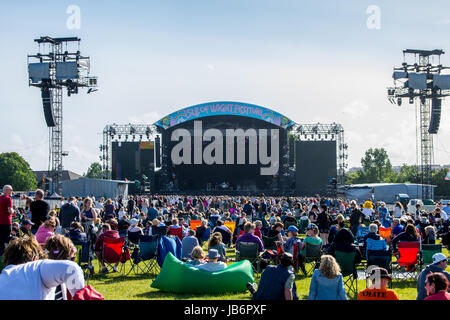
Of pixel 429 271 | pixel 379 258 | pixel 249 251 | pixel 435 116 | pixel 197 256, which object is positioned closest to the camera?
pixel 429 271

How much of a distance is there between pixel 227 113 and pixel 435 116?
683 inches

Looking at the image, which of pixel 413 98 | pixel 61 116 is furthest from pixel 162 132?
pixel 413 98

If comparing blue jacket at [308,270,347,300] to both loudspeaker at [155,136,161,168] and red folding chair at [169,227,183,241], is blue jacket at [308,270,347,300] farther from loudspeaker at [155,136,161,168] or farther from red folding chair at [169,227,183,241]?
loudspeaker at [155,136,161,168]

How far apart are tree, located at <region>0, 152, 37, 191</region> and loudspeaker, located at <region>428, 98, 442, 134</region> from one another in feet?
210

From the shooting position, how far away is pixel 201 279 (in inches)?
356

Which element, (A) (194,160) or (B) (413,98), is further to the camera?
(A) (194,160)

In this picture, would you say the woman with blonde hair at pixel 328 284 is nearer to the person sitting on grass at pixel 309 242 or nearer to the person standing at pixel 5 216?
the person sitting on grass at pixel 309 242

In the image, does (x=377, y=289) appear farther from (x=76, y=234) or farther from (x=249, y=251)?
(x=76, y=234)

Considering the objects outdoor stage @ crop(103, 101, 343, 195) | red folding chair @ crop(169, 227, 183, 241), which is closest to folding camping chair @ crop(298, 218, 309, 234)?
red folding chair @ crop(169, 227, 183, 241)

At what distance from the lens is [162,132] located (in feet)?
156

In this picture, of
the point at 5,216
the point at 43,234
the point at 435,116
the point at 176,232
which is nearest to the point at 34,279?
the point at 43,234

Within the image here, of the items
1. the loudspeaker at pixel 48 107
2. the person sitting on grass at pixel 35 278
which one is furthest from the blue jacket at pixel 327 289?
the loudspeaker at pixel 48 107
